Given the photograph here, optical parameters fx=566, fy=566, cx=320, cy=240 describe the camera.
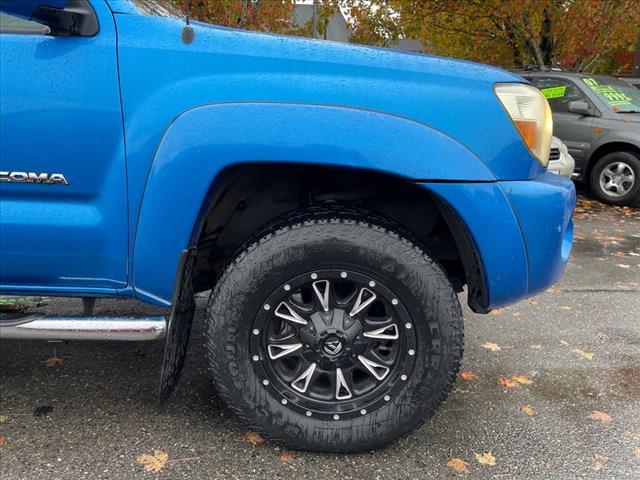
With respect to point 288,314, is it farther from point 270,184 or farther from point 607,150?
point 607,150

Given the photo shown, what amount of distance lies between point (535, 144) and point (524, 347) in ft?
5.79

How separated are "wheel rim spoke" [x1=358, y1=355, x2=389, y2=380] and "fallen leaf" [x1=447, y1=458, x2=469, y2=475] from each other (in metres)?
0.49

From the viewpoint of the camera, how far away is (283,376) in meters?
2.34

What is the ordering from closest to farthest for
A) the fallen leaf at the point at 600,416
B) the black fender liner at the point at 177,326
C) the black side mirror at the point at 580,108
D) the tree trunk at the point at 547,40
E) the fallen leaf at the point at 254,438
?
the black fender liner at the point at 177,326
the fallen leaf at the point at 254,438
the fallen leaf at the point at 600,416
the black side mirror at the point at 580,108
the tree trunk at the point at 547,40

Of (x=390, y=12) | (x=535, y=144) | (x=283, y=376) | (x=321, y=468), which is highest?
(x=390, y=12)

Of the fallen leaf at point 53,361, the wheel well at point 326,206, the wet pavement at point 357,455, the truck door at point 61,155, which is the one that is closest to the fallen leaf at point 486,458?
the wet pavement at point 357,455

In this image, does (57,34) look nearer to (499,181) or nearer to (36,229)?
(36,229)

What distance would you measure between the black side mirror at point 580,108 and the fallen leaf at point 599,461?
274 inches

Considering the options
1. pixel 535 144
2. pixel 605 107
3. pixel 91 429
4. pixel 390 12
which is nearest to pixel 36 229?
pixel 91 429

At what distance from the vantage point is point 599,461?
2426 mm

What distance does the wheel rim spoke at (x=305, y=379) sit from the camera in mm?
2328

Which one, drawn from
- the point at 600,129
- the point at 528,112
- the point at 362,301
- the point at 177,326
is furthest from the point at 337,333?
the point at 600,129

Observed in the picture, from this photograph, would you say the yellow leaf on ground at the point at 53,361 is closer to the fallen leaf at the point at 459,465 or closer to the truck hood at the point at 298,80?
the truck hood at the point at 298,80

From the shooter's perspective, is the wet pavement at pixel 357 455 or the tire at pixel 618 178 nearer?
the wet pavement at pixel 357 455
